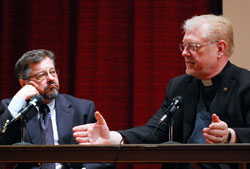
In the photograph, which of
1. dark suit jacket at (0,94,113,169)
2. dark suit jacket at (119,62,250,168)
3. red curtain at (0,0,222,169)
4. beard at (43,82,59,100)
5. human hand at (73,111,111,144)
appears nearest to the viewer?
human hand at (73,111,111,144)

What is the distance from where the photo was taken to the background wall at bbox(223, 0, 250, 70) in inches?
136

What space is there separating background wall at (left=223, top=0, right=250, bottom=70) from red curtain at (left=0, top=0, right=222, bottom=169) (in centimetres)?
27

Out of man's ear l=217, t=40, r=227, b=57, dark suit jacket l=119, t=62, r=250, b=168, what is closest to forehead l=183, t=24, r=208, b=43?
man's ear l=217, t=40, r=227, b=57

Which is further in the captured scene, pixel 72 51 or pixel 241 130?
pixel 72 51

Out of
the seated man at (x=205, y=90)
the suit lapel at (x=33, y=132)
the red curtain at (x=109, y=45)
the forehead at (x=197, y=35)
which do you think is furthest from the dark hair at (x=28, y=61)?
the forehead at (x=197, y=35)

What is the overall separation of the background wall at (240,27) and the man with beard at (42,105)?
1343 mm

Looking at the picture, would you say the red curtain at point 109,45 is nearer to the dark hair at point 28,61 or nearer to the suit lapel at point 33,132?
the dark hair at point 28,61

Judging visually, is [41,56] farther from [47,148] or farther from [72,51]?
[47,148]

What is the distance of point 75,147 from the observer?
1734mm

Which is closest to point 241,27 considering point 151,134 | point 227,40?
point 227,40

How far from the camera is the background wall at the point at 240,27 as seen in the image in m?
3.45

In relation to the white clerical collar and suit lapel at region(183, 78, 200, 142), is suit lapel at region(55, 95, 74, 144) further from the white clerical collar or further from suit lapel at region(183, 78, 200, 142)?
the white clerical collar

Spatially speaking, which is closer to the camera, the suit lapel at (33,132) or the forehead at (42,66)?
the suit lapel at (33,132)

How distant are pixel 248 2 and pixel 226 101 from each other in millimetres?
1387
